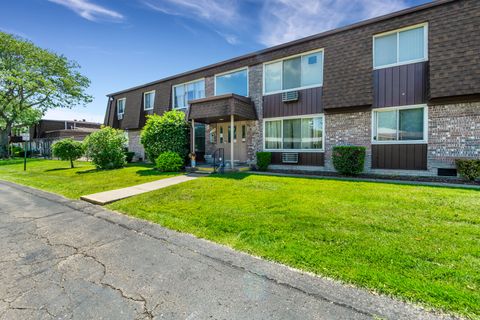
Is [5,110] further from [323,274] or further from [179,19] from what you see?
[323,274]

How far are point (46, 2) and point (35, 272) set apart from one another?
1152cm

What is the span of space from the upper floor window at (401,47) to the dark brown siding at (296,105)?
8.50ft

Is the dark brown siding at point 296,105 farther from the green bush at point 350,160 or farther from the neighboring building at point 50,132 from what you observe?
the neighboring building at point 50,132

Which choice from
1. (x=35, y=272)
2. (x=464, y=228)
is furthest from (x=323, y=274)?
(x=35, y=272)

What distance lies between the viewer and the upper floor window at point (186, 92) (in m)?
15.3

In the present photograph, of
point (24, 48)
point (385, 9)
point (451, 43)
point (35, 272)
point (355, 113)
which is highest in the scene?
point (24, 48)

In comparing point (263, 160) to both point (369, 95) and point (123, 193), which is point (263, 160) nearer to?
point (369, 95)

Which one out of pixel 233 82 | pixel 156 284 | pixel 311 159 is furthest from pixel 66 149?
pixel 156 284

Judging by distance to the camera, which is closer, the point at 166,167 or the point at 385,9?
the point at 385,9

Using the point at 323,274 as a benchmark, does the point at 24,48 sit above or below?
above

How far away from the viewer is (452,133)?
8.25 meters

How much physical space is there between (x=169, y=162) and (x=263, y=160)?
15.6 feet

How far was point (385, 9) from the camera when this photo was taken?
30.5 feet

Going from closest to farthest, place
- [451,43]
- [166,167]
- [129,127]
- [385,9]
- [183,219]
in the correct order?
1. [183,219]
2. [451,43]
3. [385,9]
4. [166,167]
5. [129,127]
